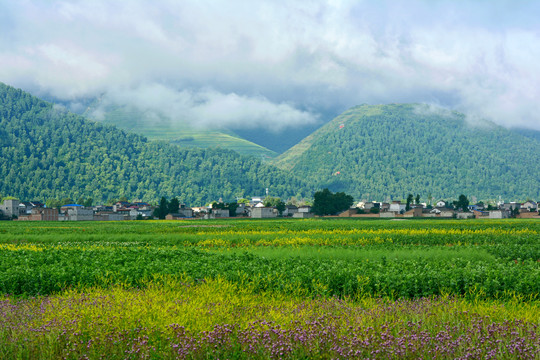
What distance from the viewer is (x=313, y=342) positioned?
36.6ft

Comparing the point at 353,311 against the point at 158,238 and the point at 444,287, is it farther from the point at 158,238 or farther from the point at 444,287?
the point at 158,238

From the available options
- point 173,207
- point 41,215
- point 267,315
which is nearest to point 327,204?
point 173,207

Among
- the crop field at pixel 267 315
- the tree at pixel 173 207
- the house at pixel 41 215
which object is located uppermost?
the tree at pixel 173 207

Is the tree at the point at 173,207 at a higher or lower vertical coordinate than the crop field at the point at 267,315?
higher

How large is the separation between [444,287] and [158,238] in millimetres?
39365

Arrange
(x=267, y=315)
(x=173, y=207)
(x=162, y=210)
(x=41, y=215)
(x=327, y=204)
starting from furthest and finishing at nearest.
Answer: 1. (x=327, y=204)
2. (x=173, y=207)
3. (x=162, y=210)
4. (x=41, y=215)
5. (x=267, y=315)

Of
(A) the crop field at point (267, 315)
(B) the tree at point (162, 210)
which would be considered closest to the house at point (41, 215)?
(B) the tree at point (162, 210)

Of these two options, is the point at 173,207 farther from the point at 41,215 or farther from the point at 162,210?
the point at 41,215

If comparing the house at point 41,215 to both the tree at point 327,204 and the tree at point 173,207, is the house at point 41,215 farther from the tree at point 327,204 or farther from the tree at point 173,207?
the tree at point 327,204

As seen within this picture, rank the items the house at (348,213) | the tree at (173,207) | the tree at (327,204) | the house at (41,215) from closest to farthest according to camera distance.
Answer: the house at (41,215) → the tree at (173,207) → the house at (348,213) → the tree at (327,204)

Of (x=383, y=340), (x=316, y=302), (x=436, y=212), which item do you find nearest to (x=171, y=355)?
(x=383, y=340)

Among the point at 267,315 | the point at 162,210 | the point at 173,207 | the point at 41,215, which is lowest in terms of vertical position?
the point at 41,215

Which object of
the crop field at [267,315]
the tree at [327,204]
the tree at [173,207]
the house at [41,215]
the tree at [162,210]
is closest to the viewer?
the crop field at [267,315]

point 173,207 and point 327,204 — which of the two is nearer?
point 173,207
